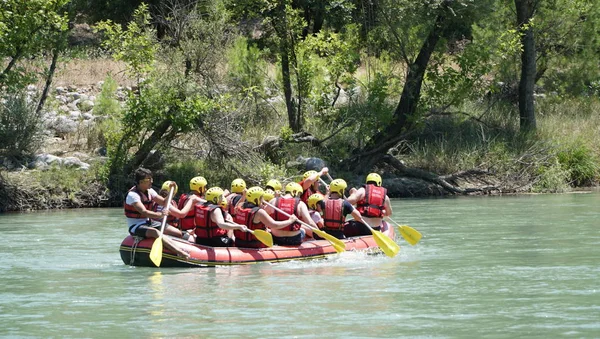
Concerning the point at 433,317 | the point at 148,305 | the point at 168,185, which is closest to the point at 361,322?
the point at 433,317

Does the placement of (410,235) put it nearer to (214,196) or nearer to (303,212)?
(303,212)

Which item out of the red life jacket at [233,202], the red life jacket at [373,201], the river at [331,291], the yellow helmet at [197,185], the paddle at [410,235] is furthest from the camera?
the paddle at [410,235]

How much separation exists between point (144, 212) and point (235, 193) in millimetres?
1455

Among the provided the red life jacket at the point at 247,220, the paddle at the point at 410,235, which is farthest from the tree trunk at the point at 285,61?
the red life jacket at the point at 247,220

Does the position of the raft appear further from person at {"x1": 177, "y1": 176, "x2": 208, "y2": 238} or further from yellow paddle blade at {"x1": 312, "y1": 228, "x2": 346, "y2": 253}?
person at {"x1": 177, "y1": 176, "x2": 208, "y2": 238}

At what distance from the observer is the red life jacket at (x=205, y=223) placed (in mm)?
13148

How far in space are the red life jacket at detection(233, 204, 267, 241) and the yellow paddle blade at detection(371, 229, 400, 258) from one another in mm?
1625

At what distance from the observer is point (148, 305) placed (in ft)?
35.0

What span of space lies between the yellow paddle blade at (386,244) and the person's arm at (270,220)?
4.14 feet

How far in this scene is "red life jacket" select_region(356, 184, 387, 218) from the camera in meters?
14.8

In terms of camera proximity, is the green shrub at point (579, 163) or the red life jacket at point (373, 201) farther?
the green shrub at point (579, 163)

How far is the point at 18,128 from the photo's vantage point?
77.1 ft

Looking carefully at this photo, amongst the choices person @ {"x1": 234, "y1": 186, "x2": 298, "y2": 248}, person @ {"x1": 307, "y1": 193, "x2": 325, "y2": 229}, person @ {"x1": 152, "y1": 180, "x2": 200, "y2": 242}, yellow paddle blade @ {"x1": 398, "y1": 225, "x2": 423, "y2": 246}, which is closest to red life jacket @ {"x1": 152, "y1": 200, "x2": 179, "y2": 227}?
person @ {"x1": 152, "y1": 180, "x2": 200, "y2": 242}

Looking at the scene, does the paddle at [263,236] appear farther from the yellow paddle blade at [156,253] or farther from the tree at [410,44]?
the tree at [410,44]
